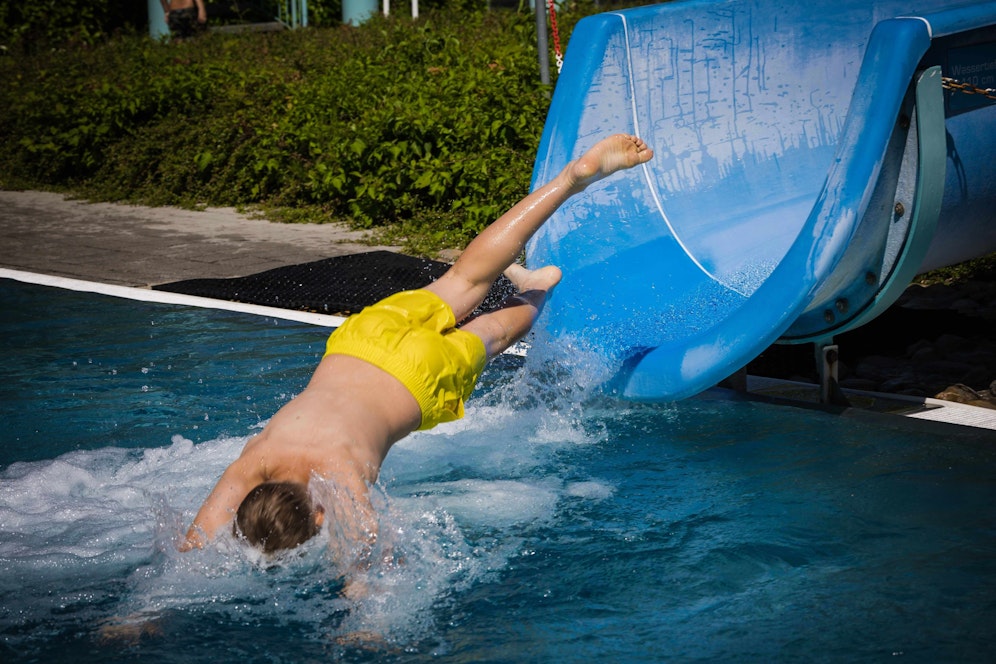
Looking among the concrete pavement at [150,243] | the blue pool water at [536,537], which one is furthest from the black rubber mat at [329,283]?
the blue pool water at [536,537]

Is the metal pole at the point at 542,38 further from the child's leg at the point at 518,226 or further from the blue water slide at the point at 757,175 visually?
the child's leg at the point at 518,226

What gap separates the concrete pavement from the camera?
844cm

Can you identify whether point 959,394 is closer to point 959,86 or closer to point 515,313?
point 959,86

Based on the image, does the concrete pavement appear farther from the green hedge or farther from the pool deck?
the green hedge

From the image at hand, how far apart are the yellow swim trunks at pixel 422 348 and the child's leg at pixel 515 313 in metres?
0.14

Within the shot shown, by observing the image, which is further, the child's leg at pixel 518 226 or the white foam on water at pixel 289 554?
the child's leg at pixel 518 226

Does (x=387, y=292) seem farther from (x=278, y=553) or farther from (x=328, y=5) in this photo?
(x=328, y=5)

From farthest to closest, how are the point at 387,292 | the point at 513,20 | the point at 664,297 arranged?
the point at 513,20
the point at 387,292
the point at 664,297

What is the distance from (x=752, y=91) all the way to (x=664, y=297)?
153cm

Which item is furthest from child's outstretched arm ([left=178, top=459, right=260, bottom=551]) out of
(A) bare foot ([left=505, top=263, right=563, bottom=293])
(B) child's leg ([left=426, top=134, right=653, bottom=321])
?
(A) bare foot ([left=505, top=263, right=563, bottom=293])

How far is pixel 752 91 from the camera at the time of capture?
258 inches

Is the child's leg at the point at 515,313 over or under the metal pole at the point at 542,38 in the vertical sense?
under

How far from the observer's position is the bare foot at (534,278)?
496 cm

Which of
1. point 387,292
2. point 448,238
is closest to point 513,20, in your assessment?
point 448,238
